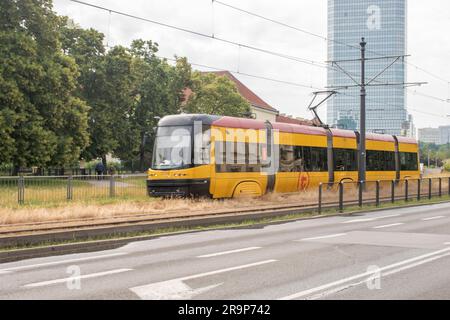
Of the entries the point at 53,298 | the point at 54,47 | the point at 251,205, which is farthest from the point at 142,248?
the point at 54,47

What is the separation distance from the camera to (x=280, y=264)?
9.55 metres

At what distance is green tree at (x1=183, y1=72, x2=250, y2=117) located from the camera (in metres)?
62.2

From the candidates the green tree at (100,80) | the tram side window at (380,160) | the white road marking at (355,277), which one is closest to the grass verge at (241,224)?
the tram side window at (380,160)

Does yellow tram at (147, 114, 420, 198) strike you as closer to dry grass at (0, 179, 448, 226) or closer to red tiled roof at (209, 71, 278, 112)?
dry grass at (0, 179, 448, 226)

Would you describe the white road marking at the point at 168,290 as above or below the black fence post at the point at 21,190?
below

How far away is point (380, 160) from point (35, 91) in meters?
21.5

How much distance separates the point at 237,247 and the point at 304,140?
1560 centimetres

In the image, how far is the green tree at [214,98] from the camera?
62.2m

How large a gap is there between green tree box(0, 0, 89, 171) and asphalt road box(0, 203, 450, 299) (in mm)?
24633

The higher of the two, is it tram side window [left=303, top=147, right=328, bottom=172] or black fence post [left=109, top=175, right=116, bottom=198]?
tram side window [left=303, top=147, right=328, bottom=172]

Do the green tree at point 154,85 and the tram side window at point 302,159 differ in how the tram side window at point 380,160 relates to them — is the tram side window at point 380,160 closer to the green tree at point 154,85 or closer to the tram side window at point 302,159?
the tram side window at point 302,159

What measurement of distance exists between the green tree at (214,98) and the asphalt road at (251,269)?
159 feet

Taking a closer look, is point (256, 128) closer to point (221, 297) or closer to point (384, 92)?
point (221, 297)

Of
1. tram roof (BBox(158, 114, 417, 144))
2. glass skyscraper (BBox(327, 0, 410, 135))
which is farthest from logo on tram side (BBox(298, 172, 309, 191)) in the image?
glass skyscraper (BBox(327, 0, 410, 135))
